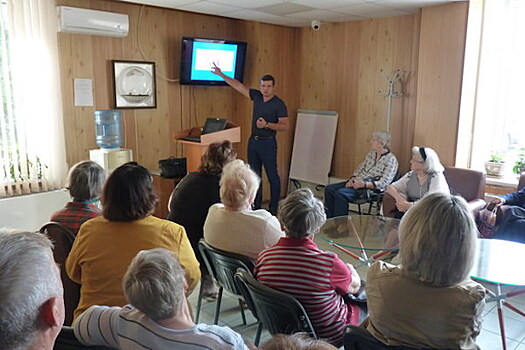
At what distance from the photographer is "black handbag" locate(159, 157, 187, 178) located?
4.93 m

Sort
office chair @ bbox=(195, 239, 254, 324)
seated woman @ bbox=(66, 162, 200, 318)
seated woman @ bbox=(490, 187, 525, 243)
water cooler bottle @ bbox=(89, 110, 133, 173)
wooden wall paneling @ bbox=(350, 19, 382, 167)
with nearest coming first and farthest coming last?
1. seated woman @ bbox=(66, 162, 200, 318)
2. office chair @ bbox=(195, 239, 254, 324)
3. seated woman @ bbox=(490, 187, 525, 243)
4. water cooler bottle @ bbox=(89, 110, 133, 173)
5. wooden wall paneling @ bbox=(350, 19, 382, 167)

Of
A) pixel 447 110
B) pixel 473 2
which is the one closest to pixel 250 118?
pixel 447 110

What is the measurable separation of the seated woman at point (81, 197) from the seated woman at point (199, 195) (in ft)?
2.20

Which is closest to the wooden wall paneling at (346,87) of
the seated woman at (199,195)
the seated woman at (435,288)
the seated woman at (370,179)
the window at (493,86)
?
the seated woman at (370,179)

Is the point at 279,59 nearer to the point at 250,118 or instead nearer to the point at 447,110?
the point at 250,118

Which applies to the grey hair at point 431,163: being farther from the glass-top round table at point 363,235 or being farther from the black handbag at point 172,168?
the black handbag at point 172,168

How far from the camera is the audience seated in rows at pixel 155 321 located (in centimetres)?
129

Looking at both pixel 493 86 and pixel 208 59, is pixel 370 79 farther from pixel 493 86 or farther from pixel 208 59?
pixel 208 59

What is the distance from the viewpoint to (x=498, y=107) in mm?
4797

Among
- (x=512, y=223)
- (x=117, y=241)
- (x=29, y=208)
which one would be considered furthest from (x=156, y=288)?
(x=29, y=208)

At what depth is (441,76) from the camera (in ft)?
15.2

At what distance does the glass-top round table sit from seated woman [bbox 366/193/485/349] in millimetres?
1318

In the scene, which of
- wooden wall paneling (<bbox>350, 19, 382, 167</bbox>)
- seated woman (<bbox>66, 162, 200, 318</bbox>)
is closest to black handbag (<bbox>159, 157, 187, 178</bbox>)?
wooden wall paneling (<bbox>350, 19, 382, 167</bbox>)

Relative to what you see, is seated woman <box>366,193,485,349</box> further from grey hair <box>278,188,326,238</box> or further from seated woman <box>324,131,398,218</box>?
seated woman <box>324,131,398,218</box>
